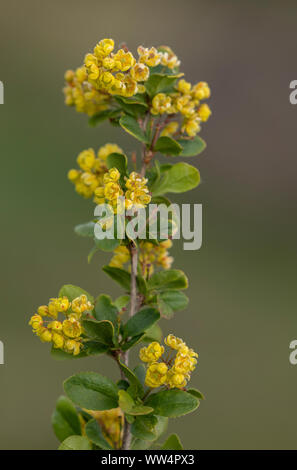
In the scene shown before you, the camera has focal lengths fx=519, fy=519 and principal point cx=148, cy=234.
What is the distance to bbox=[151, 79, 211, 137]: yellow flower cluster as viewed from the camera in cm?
83

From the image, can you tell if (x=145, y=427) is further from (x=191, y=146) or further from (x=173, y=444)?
(x=191, y=146)

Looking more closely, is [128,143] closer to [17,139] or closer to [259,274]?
[17,139]

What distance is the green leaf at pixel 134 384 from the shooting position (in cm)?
77

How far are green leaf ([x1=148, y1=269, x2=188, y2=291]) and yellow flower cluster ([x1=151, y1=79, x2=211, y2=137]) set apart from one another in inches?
9.5

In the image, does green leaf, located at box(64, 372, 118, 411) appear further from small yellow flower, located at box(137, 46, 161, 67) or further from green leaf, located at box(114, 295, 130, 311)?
small yellow flower, located at box(137, 46, 161, 67)

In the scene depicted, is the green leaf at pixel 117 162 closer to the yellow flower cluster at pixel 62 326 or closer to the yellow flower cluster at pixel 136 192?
the yellow flower cluster at pixel 136 192

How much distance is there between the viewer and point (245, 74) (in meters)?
4.02

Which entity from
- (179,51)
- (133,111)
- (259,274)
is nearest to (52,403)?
(259,274)

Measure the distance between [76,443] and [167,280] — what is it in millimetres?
294

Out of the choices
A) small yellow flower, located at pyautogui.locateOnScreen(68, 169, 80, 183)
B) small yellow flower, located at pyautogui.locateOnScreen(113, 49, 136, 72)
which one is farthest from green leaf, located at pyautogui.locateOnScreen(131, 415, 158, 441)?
small yellow flower, located at pyautogui.locateOnScreen(113, 49, 136, 72)

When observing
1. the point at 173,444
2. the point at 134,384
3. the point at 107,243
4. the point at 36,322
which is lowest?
the point at 173,444

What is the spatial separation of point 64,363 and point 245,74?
8.59 feet

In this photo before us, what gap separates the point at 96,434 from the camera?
837 millimetres

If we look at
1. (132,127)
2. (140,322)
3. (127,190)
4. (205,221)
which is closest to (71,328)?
(140,322)
